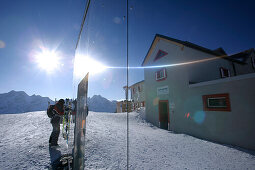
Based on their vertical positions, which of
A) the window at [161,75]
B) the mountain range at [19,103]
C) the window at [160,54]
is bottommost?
the mountain range at [19,103]

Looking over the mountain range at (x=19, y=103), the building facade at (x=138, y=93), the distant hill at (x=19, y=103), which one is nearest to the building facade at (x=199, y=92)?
the building facade at (x=138, y=93)

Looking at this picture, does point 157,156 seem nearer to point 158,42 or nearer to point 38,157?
point 38,157

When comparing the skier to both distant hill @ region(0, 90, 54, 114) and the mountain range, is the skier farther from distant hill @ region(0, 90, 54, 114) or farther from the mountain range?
distant hill @ region(0, 90, 54, 114)

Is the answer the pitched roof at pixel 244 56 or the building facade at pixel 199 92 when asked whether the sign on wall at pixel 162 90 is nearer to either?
the building facade at pixel 199 92

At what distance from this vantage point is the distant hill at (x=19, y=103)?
13123 cm

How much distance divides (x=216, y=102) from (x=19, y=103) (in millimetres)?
195429

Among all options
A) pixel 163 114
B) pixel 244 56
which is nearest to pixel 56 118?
pixel 163 114

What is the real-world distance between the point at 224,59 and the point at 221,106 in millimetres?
7084

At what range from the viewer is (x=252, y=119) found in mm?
4637

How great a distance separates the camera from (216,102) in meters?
5.91

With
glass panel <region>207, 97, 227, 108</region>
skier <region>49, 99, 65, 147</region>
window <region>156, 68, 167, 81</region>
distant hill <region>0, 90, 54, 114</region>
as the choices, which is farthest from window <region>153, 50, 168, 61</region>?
distant hill <region>0, 90, 54, 114</region>

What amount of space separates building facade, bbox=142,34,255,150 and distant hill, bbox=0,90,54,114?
156 meters

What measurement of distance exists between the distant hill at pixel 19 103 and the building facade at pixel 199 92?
156250 mm

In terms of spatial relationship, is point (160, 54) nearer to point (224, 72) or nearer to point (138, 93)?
point (224, 72)
